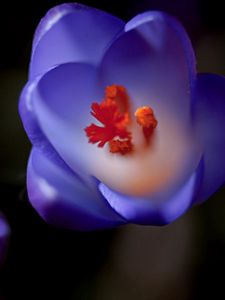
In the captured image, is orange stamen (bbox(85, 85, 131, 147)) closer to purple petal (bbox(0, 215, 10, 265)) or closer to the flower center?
the flower center

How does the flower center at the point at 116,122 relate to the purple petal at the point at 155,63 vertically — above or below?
below

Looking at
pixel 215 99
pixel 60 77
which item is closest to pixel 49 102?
pixel 60 77

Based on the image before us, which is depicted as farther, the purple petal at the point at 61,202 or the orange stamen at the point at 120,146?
the orange stamen at the point at 120,146

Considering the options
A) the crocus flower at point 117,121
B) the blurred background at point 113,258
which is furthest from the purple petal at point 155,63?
the blurred background at point 113,258

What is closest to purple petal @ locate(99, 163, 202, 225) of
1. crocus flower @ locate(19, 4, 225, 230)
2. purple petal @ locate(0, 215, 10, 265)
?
crocus flower @ locate(19, 4, 225, 230)

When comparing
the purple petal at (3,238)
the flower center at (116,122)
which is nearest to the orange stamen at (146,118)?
the flower center at (116,122)

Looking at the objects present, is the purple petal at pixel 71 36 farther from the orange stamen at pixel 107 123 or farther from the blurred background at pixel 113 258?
the blurred background at pixel 113 258

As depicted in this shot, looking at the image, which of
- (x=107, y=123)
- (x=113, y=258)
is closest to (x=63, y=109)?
(x=107, y=123)

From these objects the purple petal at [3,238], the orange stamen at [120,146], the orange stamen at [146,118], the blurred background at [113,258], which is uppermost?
the orange stamen at [146,118]
